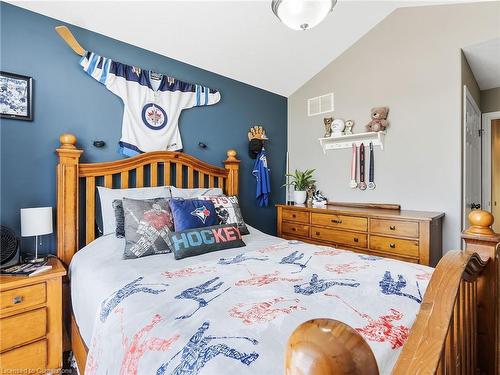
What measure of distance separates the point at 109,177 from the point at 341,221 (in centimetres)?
216

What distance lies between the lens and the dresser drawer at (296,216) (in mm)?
3016

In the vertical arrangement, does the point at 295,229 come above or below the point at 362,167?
below

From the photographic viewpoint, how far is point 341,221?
2695mm

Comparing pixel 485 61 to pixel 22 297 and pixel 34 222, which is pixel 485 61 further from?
pixel 22 297

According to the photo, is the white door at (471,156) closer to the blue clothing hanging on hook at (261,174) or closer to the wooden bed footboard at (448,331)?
the wooden bed footboard at (448,331)

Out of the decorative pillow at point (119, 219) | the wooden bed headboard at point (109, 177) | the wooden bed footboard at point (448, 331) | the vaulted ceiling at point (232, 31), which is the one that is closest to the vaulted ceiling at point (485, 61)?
the vaulted ceiling at point (232, 31)

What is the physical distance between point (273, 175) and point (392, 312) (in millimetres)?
2758

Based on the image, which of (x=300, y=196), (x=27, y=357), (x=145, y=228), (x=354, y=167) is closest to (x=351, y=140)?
(x=354, y=167)

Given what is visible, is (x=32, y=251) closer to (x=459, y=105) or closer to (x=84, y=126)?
(x=84, y=126)

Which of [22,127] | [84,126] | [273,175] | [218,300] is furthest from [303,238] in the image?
[22,127]

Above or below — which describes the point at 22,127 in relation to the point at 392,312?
above

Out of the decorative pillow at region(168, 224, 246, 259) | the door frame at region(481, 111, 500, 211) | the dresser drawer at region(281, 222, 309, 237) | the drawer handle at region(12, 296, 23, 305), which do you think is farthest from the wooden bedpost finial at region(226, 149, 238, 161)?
the door frame at region(481, 111, 500, 211)

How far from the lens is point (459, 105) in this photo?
242cm

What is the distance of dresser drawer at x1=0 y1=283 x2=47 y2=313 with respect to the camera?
1409 millimetres
